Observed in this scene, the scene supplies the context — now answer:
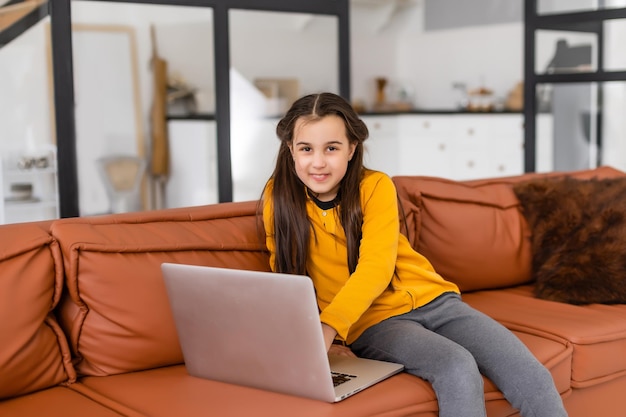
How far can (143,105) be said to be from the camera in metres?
3.93

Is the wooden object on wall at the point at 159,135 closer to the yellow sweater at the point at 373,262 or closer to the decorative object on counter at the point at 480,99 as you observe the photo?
the yellow sweater at the point at 373,262

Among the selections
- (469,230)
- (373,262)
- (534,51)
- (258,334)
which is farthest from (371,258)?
(534,51)

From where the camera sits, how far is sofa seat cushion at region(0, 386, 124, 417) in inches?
70.6

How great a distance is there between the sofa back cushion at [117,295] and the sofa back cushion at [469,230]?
850 mm

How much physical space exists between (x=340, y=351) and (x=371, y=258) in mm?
226

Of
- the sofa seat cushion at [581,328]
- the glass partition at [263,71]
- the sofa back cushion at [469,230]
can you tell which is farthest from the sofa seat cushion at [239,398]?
the glass partition at [263,71]

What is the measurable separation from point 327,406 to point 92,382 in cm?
56

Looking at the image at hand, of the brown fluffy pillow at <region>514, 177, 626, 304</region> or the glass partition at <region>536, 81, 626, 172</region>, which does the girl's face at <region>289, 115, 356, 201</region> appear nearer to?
the brown fluffy pillow at <region>514, 177, 626, 304</region>

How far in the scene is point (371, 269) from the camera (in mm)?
2066

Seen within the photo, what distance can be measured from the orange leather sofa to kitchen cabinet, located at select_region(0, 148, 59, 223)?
120 centimetres

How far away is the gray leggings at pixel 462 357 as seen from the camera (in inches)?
74.2

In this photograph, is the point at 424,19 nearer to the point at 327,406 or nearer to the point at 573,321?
the point at 573,321

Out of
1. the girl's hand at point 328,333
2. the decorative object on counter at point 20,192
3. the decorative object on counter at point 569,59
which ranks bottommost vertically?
the girl's hand at point 328,333

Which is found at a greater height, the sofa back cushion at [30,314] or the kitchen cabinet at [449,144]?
the kitchen cabinet at [449,144]
